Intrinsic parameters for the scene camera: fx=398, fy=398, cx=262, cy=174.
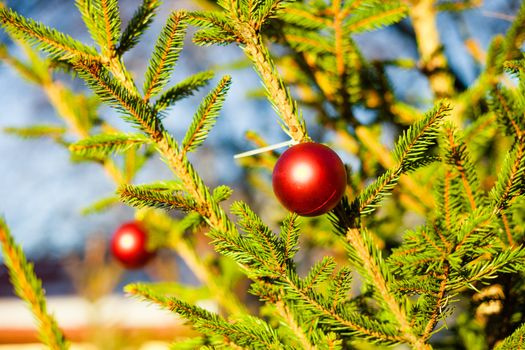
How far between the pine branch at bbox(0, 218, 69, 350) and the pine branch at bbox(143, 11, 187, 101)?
318mm

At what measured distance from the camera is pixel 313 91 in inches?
68.2

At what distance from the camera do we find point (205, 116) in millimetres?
720

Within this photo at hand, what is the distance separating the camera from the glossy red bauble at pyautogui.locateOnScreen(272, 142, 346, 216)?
650 mm

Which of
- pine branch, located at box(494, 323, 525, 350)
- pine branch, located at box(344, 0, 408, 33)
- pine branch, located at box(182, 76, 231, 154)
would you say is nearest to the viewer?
pine branch, located at box(494, 323, 525, 350)

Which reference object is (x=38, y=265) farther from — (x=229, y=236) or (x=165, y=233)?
(x=229, y=236)

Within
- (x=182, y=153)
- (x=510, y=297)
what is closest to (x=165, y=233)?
(x=182, y=153)

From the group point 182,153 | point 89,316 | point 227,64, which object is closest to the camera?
point 182,153

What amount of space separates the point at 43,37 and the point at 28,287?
41cm

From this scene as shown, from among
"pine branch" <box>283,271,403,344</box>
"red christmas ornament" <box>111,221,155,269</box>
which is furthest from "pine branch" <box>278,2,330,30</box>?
"red christmas ornament" <box>111,221,155,269</box>

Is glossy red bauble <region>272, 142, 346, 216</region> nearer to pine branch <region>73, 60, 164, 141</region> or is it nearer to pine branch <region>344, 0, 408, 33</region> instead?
pine branch <region>73, 60, 164, 141</region>

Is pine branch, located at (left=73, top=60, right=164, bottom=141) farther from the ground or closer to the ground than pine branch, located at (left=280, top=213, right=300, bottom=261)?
farther from the ground

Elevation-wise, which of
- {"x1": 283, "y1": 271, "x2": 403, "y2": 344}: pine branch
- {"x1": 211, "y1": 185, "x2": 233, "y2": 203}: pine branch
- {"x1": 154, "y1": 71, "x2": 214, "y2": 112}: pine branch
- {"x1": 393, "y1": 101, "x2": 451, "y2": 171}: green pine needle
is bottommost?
{"x1": 283, "y1": 271, "x2": 403, "y2": 344}: pine branch

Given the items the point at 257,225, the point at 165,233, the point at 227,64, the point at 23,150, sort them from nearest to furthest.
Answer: the point at 257,225, the point at 165,233, the point at 227,64, the point at 23,150

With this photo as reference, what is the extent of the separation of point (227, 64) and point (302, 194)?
4.09ft
